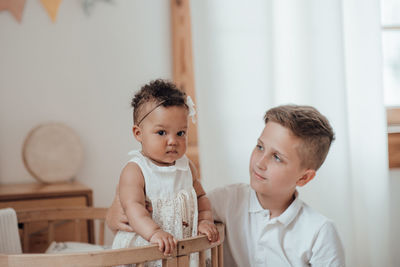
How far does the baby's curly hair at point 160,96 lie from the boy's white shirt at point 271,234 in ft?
1.19

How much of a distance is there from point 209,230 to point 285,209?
1.06 ft

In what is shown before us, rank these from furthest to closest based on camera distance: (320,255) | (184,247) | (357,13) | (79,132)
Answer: (79,132)
(357,13)
(320,255)
(184,247)

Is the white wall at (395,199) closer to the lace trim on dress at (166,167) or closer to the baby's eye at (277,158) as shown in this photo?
the baby's eye at (277,158)

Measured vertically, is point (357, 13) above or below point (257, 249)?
above

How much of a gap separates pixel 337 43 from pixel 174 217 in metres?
0.88

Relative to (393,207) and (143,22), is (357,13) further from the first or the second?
(143,22)

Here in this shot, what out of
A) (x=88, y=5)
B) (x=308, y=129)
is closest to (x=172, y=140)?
(x=308, y=129)

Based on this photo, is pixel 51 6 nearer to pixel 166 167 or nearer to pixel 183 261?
pixel 166 167

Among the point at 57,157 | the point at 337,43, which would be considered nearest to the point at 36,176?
the point at 57,157

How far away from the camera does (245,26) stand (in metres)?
1.69

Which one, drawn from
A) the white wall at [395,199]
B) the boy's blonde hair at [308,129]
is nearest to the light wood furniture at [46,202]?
the boy's blonde hair at [308,129]

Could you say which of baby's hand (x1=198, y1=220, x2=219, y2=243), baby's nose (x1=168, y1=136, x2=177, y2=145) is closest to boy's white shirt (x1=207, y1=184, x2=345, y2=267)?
baby's hand (x1=198, y1=220, x2=219, y2=243)

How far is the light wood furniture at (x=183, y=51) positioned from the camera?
8.05ft

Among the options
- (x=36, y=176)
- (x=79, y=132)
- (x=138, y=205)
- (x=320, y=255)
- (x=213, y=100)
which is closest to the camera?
(x=138, y=205)
